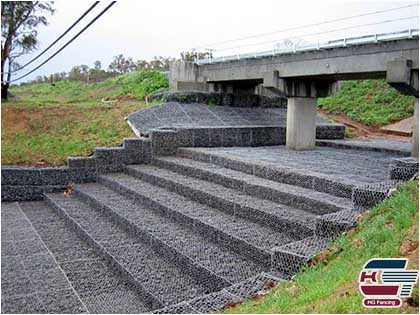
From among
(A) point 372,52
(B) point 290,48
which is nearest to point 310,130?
(B) point 290,48

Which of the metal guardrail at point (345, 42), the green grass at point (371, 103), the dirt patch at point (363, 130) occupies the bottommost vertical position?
the dirt patch at point (363, 130)

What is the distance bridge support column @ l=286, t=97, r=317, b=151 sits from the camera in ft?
26.5

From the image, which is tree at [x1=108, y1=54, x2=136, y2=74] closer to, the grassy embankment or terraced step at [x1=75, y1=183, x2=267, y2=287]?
the grassy embankment

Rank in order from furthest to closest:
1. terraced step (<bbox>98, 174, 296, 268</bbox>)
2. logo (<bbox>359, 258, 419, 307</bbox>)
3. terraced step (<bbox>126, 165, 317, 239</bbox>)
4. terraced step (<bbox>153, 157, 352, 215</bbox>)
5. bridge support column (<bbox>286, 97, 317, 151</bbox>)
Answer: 1. bridge support column (<bbox>286, 97, 317, 151</bbox>)
2. terraced step (<bbox>153, 157, 352, 215</bbox>)
3. terraced step (<bbox>126, 165, 317, 239</bbox>)
4. terraced step (<bbox>98, 174, 296, 268</bbox>)
5. logo (<bbox>359, 258, 419, 307</bbox>)

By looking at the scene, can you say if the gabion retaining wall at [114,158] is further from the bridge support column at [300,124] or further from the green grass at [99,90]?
the green grass at [99,90]

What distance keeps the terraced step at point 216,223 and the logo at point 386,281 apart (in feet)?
3.68

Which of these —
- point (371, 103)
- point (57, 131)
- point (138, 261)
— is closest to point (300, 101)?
point (57, 131)

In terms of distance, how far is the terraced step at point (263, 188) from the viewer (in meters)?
4.15

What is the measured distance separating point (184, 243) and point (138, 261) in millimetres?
476

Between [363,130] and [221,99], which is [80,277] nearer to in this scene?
[221,99]

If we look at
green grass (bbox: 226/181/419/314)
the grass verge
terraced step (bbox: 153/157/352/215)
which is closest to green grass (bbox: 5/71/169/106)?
the grass verge

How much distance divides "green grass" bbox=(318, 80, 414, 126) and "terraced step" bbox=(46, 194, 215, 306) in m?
9.57

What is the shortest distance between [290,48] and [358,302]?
617 centimetres

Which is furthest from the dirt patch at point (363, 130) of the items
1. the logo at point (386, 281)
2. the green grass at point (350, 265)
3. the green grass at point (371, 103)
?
the logo at point (386, 281)
